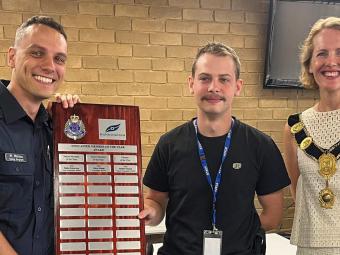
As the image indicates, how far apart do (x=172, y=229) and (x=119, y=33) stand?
212 cm

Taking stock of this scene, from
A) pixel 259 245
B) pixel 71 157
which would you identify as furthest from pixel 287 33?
pixel 71 157

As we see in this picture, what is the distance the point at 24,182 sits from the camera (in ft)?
5.24

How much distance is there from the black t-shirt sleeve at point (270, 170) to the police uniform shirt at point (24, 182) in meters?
0.91

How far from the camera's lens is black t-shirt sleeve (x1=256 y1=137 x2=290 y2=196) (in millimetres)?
1896

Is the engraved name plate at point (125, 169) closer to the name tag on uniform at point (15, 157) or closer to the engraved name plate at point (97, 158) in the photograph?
the engraved name plate at point (97, 158)

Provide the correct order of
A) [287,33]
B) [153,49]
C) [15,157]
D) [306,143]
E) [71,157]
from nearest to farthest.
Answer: [15,157] < [71,157] < [306,143] < [153,49] < [287,33]

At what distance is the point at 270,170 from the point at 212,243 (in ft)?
1.38

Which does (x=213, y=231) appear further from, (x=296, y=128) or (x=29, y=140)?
(x=29, y=140)

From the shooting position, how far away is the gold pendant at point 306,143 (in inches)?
77.0

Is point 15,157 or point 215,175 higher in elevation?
point 15,157

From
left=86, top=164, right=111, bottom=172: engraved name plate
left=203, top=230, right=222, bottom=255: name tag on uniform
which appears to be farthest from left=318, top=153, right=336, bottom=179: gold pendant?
left=86, top=164, right=111, bottom=172: engraved name plate

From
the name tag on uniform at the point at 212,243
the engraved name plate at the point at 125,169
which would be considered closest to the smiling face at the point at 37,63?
the engraved name plate at the point at 125,169

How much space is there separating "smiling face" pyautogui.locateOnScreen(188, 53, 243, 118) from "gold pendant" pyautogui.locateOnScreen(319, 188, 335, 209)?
1.78 feet

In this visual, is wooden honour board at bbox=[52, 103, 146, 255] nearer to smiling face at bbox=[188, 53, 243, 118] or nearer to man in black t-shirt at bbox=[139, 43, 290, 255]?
man in black t-shirt at bbox=[139, 43, 290, 255]
